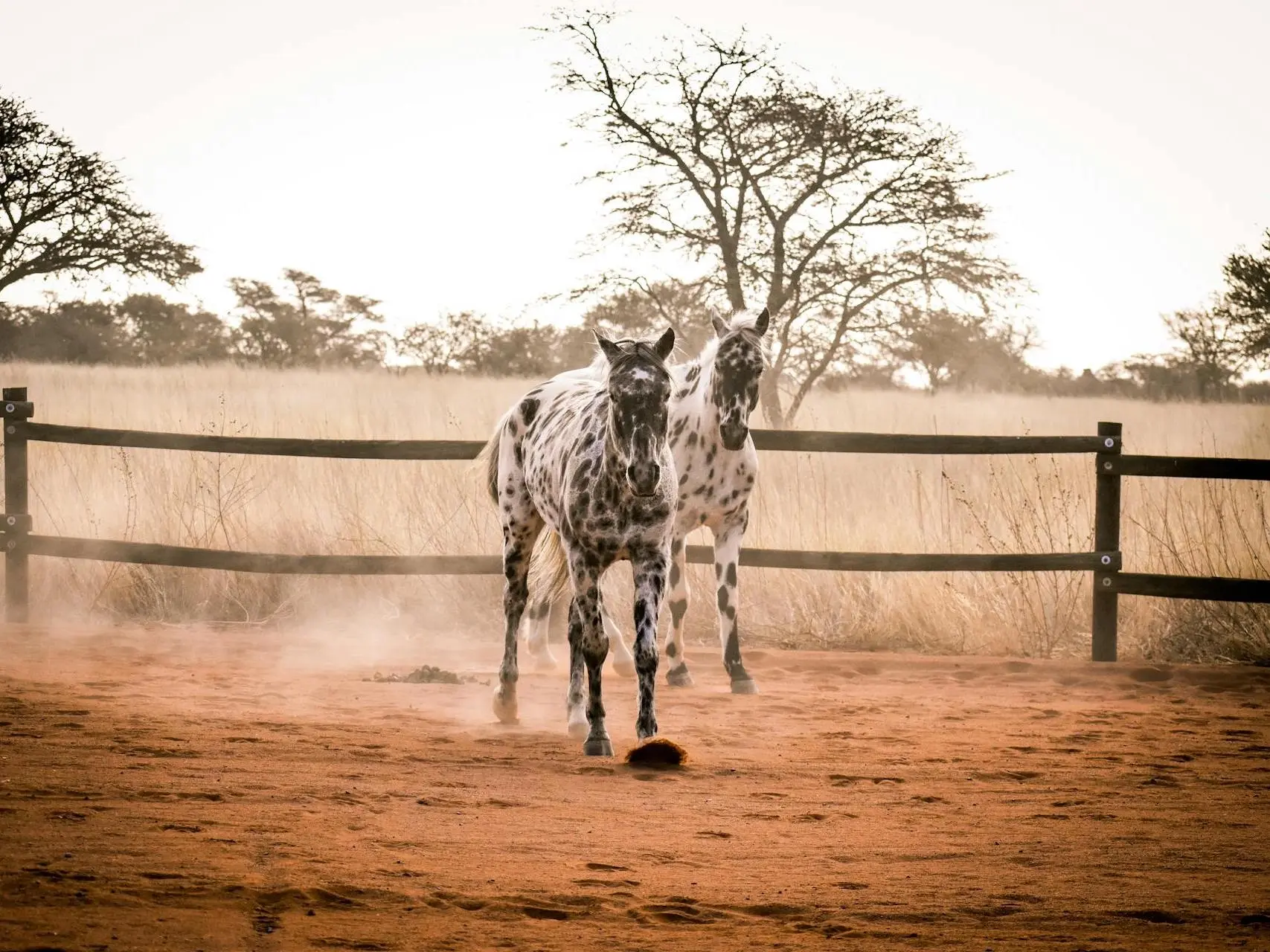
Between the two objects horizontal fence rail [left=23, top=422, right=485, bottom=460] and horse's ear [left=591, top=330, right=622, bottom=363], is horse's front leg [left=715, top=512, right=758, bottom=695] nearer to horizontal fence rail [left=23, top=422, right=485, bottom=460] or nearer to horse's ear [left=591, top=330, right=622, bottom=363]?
horizontal fence rail [left=23, top=422, right=485, bottom=460]

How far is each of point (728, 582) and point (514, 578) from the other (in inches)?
66.5

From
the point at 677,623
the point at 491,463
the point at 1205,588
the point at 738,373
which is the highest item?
the point at 738,373

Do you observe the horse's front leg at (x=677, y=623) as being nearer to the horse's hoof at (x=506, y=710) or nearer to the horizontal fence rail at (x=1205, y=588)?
the horse's hoof at (x=506, y=710)

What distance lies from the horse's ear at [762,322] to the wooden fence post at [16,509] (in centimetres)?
570

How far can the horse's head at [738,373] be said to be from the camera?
303 inches

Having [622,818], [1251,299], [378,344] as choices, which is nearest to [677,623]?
[622,818]

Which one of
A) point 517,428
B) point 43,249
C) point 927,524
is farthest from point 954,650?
point 43,249

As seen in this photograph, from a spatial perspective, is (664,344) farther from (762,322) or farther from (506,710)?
(506,710)

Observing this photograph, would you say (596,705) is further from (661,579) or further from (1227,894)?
(1227,894)

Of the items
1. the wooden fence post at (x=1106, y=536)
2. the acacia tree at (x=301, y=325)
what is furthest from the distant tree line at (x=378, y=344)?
the wooden fence post at (x=1106, y=536)

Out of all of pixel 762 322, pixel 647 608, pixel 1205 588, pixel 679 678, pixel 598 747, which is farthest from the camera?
pixel 1205 588

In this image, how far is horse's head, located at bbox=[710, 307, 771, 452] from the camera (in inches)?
303

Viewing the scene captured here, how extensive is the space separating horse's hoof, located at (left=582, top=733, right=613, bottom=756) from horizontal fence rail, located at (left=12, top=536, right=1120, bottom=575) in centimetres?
326

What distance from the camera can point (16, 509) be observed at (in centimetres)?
1035
